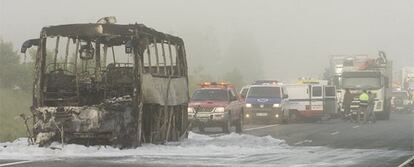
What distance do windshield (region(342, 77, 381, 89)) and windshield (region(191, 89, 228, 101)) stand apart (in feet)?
42.6

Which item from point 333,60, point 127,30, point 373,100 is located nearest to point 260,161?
point 127,30

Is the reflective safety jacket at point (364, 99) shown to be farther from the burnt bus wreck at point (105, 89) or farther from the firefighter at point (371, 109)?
the burnt bus wreck at point (105, 89)

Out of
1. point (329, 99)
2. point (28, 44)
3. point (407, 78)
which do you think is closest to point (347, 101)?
point (329, 99)

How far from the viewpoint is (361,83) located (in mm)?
35406

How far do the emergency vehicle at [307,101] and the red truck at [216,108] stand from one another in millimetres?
7778

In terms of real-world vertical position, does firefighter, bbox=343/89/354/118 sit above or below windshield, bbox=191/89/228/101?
below

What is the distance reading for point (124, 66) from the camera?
16.0 m

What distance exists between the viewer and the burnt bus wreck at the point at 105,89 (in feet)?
47.0

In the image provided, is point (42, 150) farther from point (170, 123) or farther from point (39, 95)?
point (170, 123)

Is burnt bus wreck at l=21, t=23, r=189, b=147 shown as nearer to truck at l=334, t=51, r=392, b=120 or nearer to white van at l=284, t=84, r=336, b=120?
white van at l=284, t=84, r=336, b=120

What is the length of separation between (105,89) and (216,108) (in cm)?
844

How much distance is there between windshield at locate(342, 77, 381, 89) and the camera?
34938mm

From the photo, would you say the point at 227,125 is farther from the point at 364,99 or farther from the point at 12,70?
the point at 12,70

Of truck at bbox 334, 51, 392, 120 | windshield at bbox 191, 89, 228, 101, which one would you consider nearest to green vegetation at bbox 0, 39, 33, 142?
windshield at bbox 191, 89, 228, 101
